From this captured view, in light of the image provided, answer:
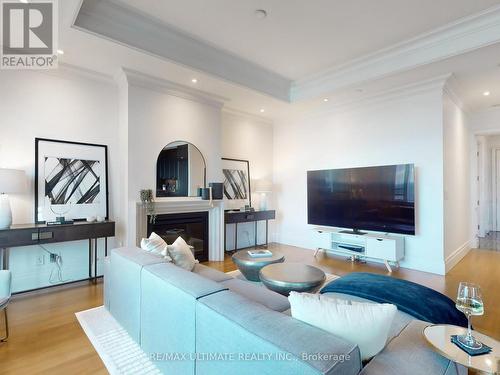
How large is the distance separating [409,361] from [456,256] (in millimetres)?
4542

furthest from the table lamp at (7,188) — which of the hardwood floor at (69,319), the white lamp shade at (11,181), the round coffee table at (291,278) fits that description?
the round coffee table at (291,278)

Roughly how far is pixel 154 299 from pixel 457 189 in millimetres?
5242

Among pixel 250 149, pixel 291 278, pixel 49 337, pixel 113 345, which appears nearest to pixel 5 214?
pixel 49 337

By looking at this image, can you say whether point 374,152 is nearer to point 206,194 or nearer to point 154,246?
point 206,194

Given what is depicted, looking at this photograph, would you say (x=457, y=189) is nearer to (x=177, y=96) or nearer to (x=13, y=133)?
(x=177, y=96)

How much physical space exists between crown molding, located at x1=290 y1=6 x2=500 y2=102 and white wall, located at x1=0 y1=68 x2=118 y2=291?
11.0 feet

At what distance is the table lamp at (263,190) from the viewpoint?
5867mm

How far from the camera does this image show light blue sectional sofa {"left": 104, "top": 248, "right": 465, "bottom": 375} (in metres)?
1.01

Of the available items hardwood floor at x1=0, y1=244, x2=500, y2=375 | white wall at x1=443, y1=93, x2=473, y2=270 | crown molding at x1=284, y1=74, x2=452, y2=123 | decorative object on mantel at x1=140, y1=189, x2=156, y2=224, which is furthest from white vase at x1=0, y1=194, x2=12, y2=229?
white wall at x1=443, y1=93, x2=473, y2=270

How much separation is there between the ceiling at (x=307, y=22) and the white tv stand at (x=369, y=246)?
9.20 ft

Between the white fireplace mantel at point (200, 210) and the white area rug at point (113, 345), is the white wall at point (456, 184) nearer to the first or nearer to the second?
the white fireplace mantel at point (200, 210)

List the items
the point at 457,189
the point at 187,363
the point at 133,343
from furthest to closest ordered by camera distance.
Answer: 1. the point at 457,189
2. the point at 133,343
3. the point at 187,363

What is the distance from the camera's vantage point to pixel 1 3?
271cm

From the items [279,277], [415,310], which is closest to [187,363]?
[279,277]
